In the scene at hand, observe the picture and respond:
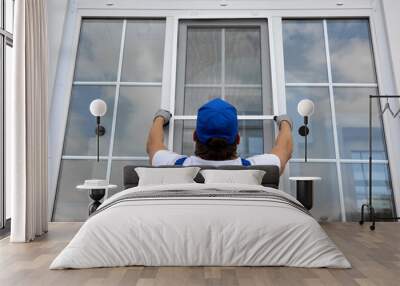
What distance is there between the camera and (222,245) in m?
3.11

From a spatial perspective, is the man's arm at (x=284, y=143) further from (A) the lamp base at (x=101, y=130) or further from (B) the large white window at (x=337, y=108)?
(A) the lamp base at (x=101, y=130)

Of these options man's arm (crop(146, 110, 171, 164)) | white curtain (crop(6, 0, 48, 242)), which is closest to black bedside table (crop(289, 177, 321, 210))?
man's arm (crop(146, 110, 171, 164))

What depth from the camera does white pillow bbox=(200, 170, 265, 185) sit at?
171 inches

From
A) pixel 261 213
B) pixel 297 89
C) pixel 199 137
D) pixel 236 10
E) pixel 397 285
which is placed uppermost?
pixel 236 10

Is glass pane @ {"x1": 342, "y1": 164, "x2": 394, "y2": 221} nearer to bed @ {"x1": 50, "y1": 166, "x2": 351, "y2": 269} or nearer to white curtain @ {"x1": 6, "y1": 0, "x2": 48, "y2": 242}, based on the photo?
bed @ {"x1": 50, "y1": 166, "x2": 351, "y2": 269}

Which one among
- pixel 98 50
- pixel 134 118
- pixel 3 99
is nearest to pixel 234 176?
pixel 134 118

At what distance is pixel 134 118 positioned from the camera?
563 centimetres

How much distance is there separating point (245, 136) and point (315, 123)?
81cm

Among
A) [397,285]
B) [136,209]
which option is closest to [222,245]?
[136,209]

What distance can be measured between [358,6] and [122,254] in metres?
4.26

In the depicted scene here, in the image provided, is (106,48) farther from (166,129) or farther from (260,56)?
(260,56)

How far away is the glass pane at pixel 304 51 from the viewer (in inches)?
225

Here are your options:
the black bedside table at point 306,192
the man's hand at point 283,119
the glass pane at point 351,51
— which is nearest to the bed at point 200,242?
the black bedside table at point 306,192

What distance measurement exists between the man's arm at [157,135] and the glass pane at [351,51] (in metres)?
2.03
